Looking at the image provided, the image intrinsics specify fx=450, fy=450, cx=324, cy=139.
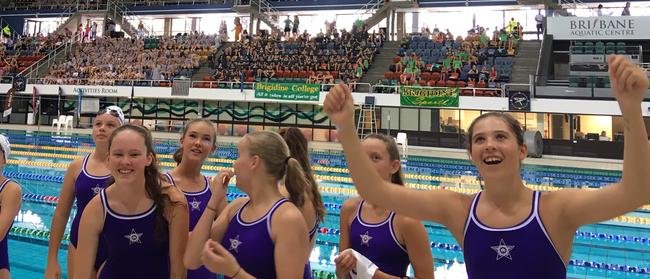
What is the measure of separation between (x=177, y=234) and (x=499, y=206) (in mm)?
1306

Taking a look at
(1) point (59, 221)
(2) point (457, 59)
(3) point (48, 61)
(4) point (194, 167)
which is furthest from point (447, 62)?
(3) point (48, 61)

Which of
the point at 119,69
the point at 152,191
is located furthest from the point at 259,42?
the point at 152,191

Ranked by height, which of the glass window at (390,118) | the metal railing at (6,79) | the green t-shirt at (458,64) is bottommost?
the glass window at (390,118)

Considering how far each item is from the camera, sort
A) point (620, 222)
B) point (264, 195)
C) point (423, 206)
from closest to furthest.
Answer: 1. point (423, 206)
2. point (264, 195)
3. point (620, 222)

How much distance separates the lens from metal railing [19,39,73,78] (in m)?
25.0

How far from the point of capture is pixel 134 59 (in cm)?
2498

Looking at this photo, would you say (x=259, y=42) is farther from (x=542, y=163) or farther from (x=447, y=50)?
(x=542, y=163)

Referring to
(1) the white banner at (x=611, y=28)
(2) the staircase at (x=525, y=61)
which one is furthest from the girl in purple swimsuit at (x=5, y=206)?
(1) the white banner at (x=611, y=28)

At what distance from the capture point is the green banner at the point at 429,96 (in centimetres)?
1695

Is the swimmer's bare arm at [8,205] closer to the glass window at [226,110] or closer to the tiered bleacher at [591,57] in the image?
the tiered bleacher at [591,57]

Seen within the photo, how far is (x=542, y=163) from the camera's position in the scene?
13.6 m

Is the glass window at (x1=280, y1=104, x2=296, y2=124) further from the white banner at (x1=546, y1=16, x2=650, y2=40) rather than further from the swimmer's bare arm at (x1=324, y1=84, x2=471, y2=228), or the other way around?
the swimmer's bare arm at (x1=324, y1=84, x2=471, y2=228)

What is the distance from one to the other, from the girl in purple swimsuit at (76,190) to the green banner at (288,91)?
16134 mm

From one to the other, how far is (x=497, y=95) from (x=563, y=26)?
5783 millimetres
